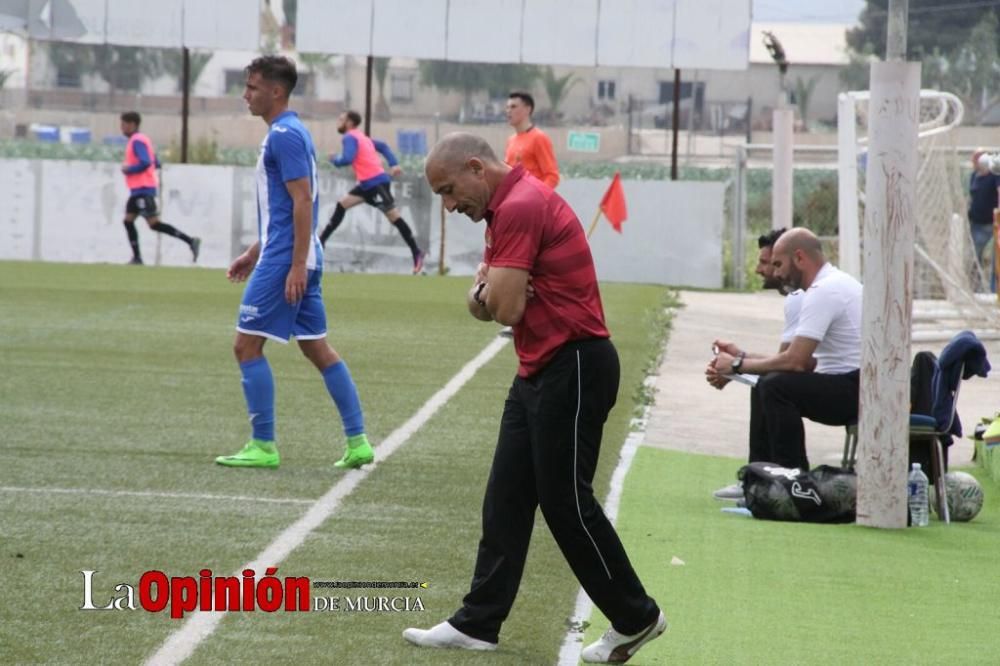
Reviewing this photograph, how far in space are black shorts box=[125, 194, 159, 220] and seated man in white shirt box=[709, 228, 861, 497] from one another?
15794 millimetres

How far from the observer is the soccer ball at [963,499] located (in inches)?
336

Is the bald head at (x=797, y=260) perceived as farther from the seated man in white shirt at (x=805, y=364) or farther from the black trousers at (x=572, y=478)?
the black trousers at (x=572, y=478)

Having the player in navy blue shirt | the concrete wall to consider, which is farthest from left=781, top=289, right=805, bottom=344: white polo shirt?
the concrete wall

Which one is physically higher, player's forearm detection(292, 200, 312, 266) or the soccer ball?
player's forearm detection(292, 200, 312, 266)

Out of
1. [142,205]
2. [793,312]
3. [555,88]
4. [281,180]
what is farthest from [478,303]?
[555,88]

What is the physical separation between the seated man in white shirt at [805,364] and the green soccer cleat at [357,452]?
1.76 metres

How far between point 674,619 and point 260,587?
1.45m

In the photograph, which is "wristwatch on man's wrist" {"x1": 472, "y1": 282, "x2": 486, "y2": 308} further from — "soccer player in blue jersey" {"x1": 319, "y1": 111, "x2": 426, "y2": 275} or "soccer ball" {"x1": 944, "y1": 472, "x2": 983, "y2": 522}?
"soccer player in blue jersey" {"x1": 319, "y1": 111, "x2": 426, "y2": 275}

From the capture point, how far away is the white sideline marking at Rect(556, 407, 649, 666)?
5684mm

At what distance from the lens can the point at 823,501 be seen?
8.30 metres

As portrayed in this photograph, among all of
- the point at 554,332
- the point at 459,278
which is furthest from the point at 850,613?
the point at 459,278

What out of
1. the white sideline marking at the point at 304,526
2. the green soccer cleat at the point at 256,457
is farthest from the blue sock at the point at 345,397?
the green soccer cleat at the point at 256,457

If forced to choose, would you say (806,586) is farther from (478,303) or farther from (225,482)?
(225,482)

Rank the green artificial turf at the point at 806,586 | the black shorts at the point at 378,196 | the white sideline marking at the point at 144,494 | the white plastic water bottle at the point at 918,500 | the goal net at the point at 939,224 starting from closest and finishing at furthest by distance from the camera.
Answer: the green artificial turf at the point at 806,586
the white sideline marking at the point at 144,494
the white plastic water bottle at the point at 918,500
the goal net at the point at 939,224
the black shorts at the point at 378,196
